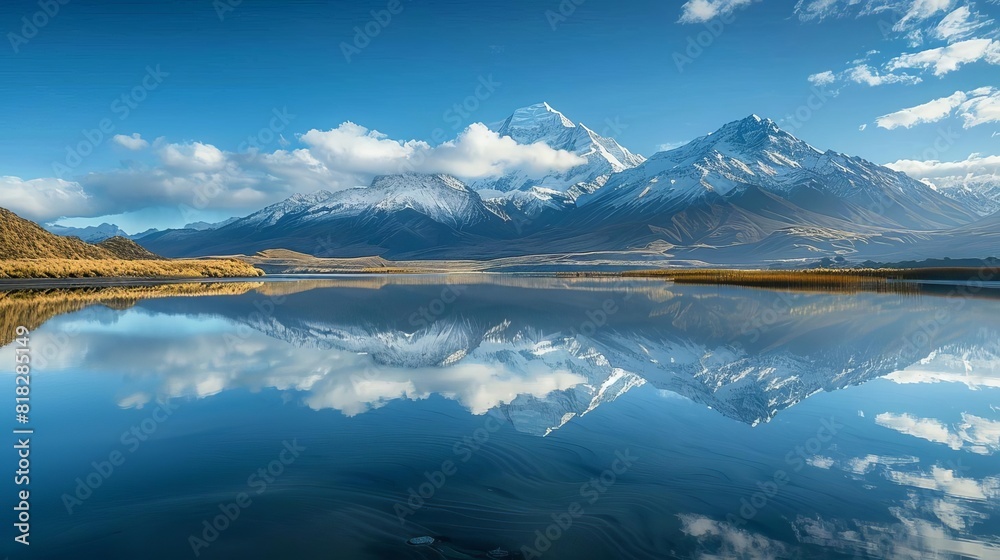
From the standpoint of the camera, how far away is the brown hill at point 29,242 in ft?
219

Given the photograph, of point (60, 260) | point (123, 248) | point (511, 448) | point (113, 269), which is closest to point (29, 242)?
point (60, 260)

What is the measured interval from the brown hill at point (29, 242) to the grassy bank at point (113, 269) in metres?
4.34

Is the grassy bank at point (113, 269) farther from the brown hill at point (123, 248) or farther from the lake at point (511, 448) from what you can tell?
the lake at point (511, 448)

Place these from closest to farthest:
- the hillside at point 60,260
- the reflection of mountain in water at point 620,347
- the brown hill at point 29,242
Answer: the reflection of mountain in water at point 620,347, the hillside at point 60,260, the brown hill at point 29,242

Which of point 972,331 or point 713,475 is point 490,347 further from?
point 972,331

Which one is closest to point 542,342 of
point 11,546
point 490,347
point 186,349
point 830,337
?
point 490,347

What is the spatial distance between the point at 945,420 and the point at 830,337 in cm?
1113

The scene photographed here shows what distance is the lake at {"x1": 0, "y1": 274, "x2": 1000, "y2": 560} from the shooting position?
625cm

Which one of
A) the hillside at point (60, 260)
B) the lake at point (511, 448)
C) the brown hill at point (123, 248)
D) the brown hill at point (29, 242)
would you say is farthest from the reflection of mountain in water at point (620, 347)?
the brown hill at point (123, 248)

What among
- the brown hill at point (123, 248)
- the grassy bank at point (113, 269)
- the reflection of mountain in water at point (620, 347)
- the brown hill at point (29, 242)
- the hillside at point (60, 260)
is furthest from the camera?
the brown hill at point (123, 248)

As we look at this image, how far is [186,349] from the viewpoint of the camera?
1836cm

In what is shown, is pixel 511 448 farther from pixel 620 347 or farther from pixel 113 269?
pixel 113 269

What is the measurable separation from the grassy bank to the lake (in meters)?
52.0

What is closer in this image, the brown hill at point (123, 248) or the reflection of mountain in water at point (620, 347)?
the reflection of mountain in water at point (620, 347)
